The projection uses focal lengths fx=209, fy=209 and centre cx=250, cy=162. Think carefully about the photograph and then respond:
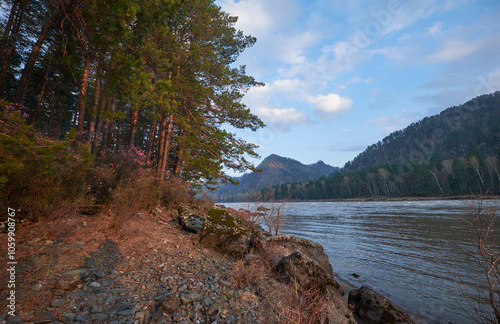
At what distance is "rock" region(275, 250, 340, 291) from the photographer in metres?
5.37

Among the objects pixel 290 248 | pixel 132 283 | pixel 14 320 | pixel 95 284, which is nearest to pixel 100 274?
pixel 95 284

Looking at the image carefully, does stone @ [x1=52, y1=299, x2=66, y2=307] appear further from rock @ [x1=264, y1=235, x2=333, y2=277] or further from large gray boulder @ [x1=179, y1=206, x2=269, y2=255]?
rock @ [x1=264, y1=235, x2=333, y2=277]

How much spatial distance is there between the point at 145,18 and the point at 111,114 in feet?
9.62

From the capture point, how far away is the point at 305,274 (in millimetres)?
5480

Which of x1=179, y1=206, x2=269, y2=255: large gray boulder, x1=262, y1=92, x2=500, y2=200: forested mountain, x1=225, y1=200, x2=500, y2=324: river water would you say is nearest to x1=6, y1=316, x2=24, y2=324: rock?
x1=179, y1=206, x2=269, y2=255: large gray boulder

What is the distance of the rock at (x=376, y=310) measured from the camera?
200 inches

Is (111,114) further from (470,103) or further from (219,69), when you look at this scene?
(470,103)

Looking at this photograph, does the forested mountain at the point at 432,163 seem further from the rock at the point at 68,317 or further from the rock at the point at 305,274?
the rock at the point at 68,317

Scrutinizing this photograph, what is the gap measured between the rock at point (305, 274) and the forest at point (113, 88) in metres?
5.67

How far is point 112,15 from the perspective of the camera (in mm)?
4812

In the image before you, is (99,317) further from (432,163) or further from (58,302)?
(432,163)

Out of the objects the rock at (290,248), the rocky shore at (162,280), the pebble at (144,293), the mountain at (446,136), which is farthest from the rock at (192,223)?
the mountain at (446,136)

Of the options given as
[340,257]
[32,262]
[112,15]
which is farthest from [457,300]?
[112,15]

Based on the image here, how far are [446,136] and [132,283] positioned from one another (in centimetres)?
21723
